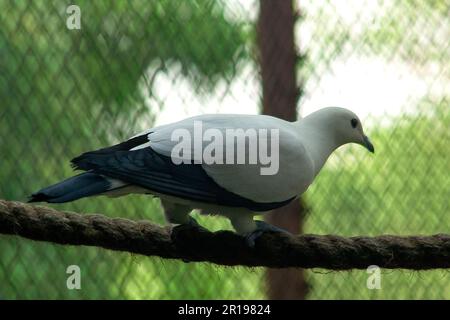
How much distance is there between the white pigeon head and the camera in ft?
3.26

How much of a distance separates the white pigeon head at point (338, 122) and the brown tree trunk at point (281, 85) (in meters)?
0.24

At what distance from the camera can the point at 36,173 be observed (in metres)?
1.20

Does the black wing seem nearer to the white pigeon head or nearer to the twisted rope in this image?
Answer: the twisted rope

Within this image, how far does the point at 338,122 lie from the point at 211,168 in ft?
0.74

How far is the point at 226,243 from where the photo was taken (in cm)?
90

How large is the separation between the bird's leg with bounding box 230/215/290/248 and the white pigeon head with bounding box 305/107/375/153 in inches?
6.7

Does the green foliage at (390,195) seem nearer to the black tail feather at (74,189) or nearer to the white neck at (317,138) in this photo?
the white neck at (317,138)

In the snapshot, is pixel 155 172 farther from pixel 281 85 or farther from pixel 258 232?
pixel 281 85

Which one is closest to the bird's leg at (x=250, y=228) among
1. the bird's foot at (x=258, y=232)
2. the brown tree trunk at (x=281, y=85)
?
the bird's foot at (x=258, y=232)

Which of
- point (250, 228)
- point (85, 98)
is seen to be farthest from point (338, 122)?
point (85, 98)

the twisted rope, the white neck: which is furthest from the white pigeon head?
the twisted rope
